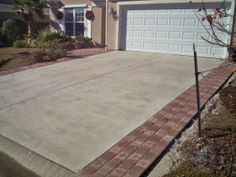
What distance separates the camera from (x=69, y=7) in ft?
55.1

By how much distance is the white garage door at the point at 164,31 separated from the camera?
1116 cm

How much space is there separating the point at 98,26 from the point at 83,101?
1019 cm

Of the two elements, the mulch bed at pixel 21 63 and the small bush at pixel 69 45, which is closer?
the mulch bed at pixel 21 63

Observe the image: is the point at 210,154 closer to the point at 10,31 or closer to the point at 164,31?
the point at 164,31

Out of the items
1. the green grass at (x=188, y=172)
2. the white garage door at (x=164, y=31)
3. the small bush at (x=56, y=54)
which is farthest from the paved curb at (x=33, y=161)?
the white garage door at (x=164, y=31)

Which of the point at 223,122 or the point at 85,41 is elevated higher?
the point at 85,41

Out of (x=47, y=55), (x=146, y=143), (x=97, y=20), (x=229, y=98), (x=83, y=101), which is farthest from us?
(x=97, y=20)

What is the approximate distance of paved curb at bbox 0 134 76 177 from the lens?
11.8ft

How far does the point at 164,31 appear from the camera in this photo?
12062mm

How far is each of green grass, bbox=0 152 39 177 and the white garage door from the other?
30.3ft

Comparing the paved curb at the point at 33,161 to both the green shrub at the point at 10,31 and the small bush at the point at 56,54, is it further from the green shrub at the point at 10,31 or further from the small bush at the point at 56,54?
the green shrub at the point at 10,31

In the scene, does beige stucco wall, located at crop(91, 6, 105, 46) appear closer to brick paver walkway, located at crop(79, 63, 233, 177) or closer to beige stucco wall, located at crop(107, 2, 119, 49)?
beige stucco wall, located at crop(107, 2, 119, 49)

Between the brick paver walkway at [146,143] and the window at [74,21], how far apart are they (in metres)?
11.7

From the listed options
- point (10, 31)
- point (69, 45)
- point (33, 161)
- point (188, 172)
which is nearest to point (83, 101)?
point (33, 161)
